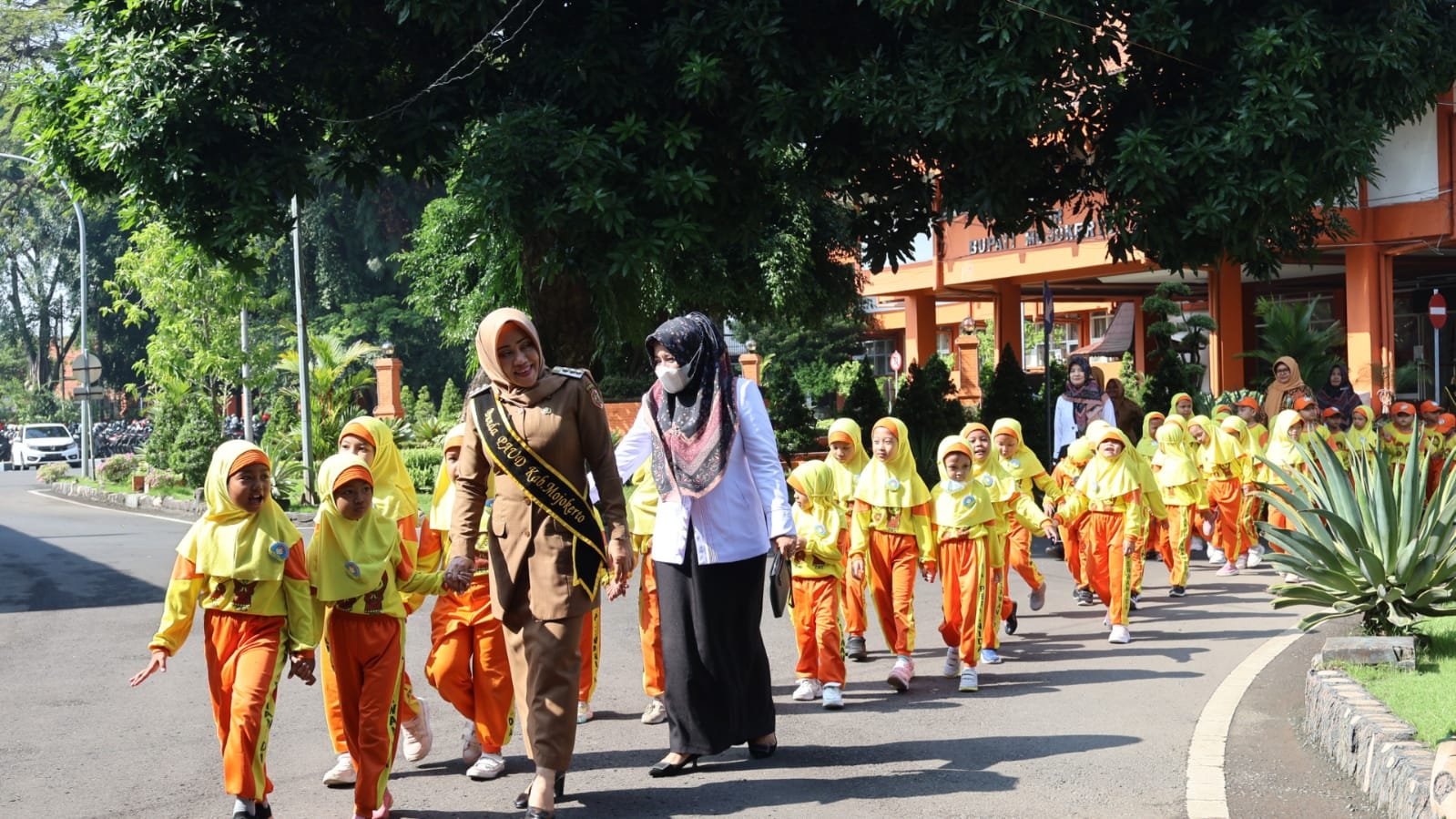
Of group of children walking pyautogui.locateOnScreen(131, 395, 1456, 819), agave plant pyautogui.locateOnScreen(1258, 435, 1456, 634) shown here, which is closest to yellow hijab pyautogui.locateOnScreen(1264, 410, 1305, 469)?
group of children walking pyautogui.locateOnScreen(131, 395, 1456, 819)

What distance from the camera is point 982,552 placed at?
8672 mm

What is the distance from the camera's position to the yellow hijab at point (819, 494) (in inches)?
332

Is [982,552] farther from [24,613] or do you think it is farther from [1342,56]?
[24,613]

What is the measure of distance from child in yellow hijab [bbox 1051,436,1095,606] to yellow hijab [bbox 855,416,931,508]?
10.2 ft

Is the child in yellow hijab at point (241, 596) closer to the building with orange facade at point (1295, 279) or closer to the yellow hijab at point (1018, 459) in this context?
the yellow hijab at point (1018, 459)

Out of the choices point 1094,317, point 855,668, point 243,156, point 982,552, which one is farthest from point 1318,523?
point 1094,317

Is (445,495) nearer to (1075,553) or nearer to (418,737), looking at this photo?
(418,737)

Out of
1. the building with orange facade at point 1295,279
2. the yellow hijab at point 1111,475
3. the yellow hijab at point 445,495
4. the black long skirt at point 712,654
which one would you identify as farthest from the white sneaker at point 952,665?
the building with orange facade at point 1295,279

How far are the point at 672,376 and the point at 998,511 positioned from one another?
3.71 meters

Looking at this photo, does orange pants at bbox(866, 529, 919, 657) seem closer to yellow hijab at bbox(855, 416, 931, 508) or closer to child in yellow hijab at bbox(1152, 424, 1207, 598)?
yellow hijab at bbox(855, 416, 931, 508)

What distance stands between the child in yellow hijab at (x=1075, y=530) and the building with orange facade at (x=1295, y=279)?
6047mm

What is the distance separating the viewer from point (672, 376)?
6477mm

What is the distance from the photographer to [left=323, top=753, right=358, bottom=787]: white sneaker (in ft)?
21.1

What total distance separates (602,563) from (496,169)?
7.49 metres
